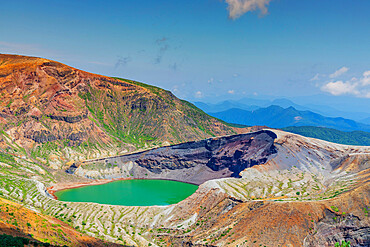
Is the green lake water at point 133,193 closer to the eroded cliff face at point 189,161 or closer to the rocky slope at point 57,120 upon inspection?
the eroded cliff face at point 189,161

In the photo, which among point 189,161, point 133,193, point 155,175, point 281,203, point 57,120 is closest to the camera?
point 281,203

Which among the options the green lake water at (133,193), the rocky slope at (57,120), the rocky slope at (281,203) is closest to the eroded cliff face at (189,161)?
the rocky slope at (281,203)

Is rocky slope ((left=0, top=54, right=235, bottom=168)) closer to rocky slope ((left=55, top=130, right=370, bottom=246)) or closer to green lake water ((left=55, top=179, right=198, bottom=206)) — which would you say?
rocky slope ((left=55, top=130, right=370, bottom=246))

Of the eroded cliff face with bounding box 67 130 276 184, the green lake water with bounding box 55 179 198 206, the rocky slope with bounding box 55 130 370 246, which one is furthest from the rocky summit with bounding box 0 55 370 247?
the green lake water with bounding box 55 179 198 206

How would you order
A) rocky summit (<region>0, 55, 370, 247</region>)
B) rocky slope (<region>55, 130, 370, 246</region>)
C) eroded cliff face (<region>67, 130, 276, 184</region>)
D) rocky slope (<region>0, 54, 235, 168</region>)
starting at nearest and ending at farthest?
rocky slope (<region>55, 130, 370, 246</region>) → rocky summit (<region>0, 55, 370, 247</region>) → eroded cliff face (<region>67, 130, 276, 184</region>) → rocky slope (<region>0, 54, 235, 168</region>)

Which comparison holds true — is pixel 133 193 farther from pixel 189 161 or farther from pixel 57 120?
pixel 57 120

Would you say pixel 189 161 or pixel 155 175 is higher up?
pixel 189 161

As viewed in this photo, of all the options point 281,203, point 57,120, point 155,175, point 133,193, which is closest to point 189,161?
point 155,175
